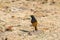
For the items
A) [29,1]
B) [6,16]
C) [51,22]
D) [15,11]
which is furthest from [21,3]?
[51,22]

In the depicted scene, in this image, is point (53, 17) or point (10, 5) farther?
point (10, 5)

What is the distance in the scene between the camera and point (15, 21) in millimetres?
10477

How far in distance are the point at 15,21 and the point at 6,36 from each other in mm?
1863

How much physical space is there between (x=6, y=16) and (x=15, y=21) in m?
0.75

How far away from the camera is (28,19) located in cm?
1078

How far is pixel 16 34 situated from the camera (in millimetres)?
8875

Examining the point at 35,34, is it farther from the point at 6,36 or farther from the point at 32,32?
the point at 6,36

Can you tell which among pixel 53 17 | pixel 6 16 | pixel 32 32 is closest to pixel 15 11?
pixel 6 16

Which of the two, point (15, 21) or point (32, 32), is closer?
point (32, 32)

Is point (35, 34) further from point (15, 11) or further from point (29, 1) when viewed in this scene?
point (29, 1)

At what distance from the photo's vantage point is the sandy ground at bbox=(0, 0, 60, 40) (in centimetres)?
877

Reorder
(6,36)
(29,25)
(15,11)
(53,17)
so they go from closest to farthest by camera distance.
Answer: (6,36)
(29,25)
(53,17)
(15,11)

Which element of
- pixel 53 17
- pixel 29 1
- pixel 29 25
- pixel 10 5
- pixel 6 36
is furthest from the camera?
pixel 29 1

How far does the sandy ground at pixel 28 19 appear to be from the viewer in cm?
877
